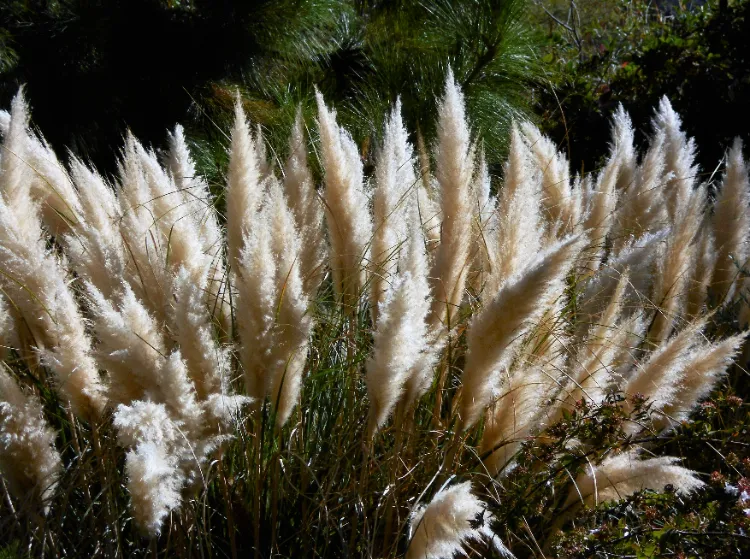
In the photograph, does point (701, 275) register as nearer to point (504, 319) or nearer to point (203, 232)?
point (504, 319)

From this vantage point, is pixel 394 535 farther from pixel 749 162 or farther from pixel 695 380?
pixel 749 162

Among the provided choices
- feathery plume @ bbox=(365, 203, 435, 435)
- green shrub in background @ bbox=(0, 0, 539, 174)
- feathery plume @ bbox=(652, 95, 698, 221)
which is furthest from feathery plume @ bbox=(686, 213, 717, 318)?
green shrub in background @ bbox=(0, 0, 539, 174)

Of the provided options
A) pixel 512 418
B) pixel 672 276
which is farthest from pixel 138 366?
pixel 672 276

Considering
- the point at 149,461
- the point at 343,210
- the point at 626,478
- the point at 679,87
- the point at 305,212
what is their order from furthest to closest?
the point at 679,87 < the point at 305,212 < the point at 343,210 < the point at 626,478 < the point at 149,461

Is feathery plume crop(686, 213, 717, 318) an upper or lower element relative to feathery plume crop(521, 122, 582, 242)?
lower

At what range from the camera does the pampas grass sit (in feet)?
4.26

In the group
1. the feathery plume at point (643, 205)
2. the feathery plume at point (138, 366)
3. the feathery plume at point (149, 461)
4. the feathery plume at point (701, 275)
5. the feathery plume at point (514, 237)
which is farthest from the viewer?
the feathery plume at point (643, 205)

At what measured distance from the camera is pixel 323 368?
6.23 ft

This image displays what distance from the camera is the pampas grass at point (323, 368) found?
130cm

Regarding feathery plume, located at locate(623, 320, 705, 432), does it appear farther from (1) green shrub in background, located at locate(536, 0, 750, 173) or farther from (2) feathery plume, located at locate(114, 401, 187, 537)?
(1) green shrub in background, located at locate(536, 0, 750, 173)

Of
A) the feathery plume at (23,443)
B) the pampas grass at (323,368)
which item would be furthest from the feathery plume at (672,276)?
the feathery plume at (23,443)

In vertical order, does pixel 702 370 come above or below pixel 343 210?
below

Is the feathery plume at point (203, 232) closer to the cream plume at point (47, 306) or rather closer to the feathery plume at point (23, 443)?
the cream plume at point (47, 306)

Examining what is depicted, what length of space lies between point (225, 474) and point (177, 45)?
9.38ft
